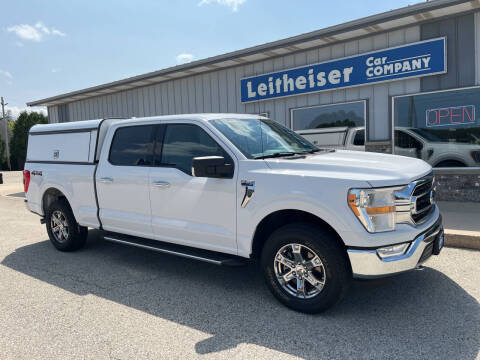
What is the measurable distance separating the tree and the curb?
4578cm

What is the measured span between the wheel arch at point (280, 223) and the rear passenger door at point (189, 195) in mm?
234

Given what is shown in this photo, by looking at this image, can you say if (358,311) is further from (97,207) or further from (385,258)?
(97,207)

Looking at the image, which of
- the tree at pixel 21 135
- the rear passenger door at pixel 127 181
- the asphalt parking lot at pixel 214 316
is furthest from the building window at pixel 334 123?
the tree at pixel 21 135

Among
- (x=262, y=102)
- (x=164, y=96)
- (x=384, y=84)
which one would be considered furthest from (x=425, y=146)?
(x=164, y=96)

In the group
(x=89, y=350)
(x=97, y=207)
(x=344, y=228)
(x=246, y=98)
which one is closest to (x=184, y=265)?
(x=97, y=207)

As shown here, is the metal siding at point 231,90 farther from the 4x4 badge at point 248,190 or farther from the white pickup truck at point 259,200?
the 4x4 badge at point 248,190

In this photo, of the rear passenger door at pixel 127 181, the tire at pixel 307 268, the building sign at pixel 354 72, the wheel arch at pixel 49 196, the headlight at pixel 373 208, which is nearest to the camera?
the headlight at pixel 373 208

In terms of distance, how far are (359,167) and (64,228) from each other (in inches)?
180

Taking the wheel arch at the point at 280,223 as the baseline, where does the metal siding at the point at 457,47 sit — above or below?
above

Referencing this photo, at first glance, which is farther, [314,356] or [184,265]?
[184,265]

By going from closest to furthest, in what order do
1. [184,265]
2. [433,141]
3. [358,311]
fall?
[358,311] < [184,265] < [433,141]

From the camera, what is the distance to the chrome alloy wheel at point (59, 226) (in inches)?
237

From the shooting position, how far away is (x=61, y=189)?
19.4ft

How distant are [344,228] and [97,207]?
11.4ft
